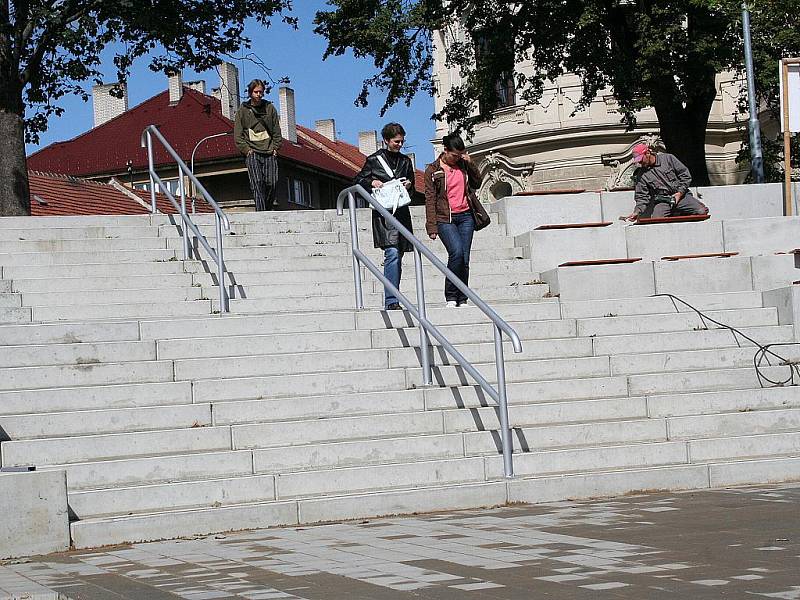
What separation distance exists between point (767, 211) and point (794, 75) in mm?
2640

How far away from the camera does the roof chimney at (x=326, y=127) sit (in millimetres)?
85094

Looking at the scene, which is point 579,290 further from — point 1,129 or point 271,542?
point 1,129

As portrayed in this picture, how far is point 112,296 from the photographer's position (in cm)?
1338

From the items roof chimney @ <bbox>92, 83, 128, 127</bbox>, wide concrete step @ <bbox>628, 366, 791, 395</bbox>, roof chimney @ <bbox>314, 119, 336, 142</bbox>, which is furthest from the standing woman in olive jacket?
roof chimney @ <bbox>314, 119, 336, 142</bbox>

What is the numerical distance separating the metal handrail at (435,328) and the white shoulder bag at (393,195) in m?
0.21

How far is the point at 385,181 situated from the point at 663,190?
4.13m

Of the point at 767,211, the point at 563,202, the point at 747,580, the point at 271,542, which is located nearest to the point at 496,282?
the point at 563,202

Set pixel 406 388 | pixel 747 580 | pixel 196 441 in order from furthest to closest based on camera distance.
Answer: pixel 406 388, pixel 196 441, pixel 747 580

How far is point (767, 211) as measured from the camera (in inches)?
667

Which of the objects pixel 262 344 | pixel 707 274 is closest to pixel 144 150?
pixel 707 274

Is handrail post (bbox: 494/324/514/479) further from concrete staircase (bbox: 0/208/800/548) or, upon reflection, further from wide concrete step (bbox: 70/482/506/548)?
wide concrete step (bbox: 70/482/506/548)

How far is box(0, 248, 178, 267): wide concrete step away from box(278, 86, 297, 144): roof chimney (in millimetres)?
53240

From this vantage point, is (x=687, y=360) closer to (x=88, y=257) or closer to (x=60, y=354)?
(x=60, y=354)

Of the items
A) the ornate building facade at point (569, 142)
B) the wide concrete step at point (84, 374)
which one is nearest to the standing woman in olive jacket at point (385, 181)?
the wide concrete step at point (84, 374)
